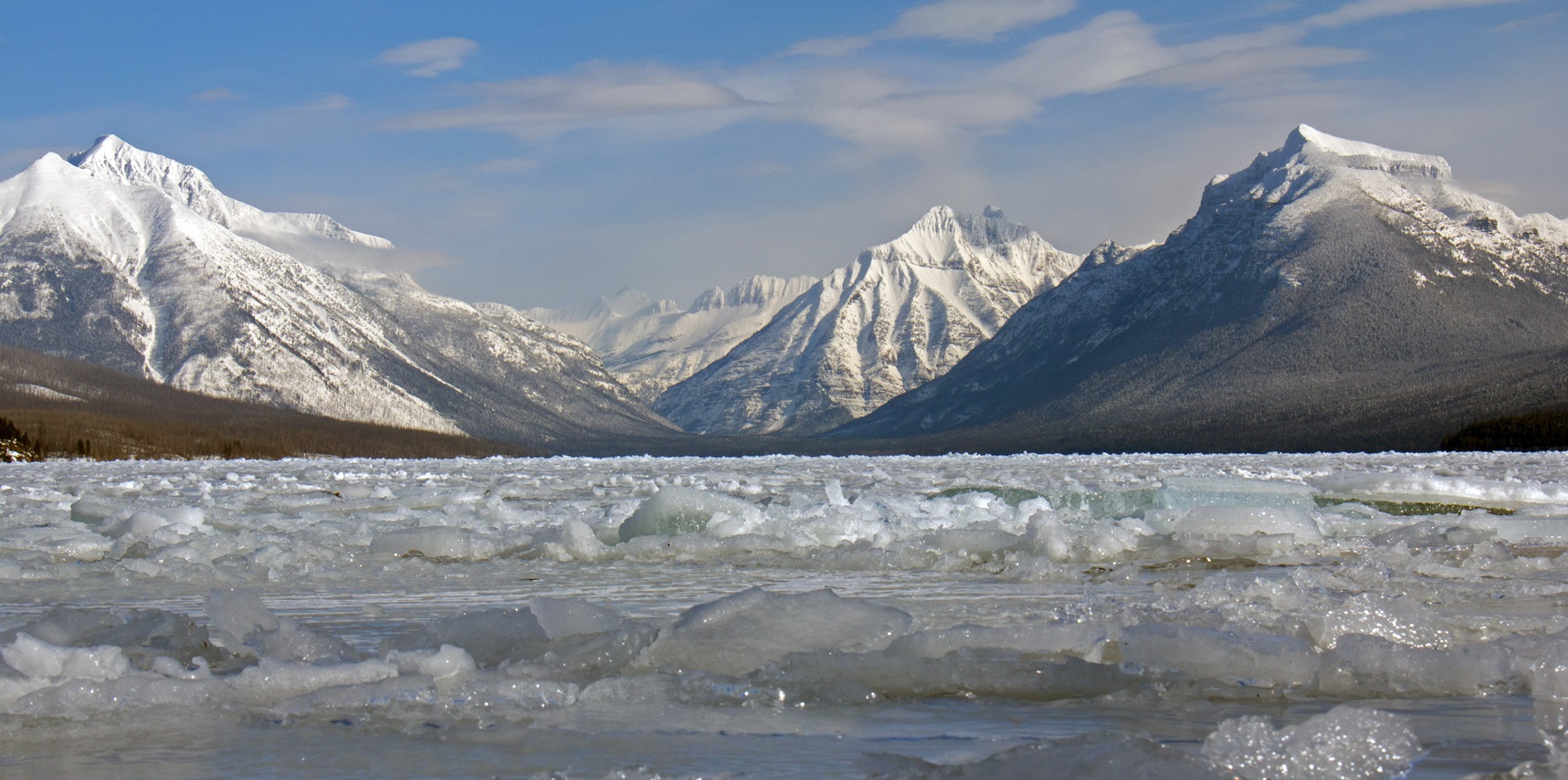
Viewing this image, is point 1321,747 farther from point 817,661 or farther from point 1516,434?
point 1516,434

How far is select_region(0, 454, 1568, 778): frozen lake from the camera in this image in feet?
17.0

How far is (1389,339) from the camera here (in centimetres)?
19575

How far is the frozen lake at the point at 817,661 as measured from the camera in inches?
205

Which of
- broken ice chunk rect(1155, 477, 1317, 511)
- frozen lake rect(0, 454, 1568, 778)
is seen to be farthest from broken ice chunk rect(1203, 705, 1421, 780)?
broken ice chunk rect(1155, 477, 1317, 511)

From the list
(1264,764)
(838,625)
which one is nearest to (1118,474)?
(838,625)

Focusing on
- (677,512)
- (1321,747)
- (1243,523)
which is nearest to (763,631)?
(1321,747)

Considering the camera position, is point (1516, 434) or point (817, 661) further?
point (1516, 434)

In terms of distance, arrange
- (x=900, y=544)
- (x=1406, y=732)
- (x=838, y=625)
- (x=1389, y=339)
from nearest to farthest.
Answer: (x=1406, y=732) < (x=838, y=625) < (x=900, y=544) < (x=1389, y=339)

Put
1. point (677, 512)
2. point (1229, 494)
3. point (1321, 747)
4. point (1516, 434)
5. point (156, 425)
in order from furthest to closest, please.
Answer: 1. point (156, 425)
2. point (1516, 434)
3. point (1229, 494)
4. point (677, 512)
5. point (1321, 747)

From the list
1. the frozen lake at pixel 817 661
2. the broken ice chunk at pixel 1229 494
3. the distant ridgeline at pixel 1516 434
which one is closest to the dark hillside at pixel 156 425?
the broken ice chunk at pixel 1229 494

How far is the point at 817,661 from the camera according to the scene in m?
6.80

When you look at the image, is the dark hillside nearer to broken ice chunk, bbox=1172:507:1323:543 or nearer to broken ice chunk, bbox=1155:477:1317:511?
broken ice chunk, bbox=1155:477:1317:511

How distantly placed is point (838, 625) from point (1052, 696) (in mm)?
1325

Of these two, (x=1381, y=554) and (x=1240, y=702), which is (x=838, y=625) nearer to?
(x=1240, y=702)
